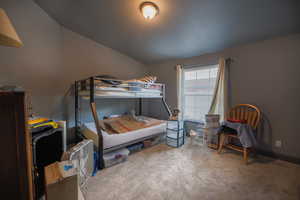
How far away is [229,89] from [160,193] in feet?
8.10

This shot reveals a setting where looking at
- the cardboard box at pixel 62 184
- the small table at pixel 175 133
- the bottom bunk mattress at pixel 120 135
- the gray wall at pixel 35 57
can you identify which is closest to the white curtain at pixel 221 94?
the small table at pixel 175 133

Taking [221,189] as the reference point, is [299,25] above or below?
above

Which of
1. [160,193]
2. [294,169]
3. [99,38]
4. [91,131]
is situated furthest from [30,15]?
[294,169]

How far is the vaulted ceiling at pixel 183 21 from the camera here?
5.45ft

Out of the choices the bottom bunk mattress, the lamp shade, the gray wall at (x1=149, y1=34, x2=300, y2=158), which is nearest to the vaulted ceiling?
the gray wall at (x1=149, y1=34, x2=300, y2=158)

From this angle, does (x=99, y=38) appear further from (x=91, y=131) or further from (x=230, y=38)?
(x=230, y=38)

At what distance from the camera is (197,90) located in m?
3.25

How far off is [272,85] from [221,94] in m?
0.83

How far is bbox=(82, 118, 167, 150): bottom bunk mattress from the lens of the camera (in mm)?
Result: 1941

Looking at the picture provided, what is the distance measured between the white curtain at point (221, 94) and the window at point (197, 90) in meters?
0.23

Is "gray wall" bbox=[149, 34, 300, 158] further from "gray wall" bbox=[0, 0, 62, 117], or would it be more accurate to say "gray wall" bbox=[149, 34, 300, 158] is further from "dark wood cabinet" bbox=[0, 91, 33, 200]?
"gray wall" bbox=[0, 0, 62, 117]

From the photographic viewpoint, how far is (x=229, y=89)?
2.67 meters

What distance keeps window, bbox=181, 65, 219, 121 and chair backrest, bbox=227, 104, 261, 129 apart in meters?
0.60

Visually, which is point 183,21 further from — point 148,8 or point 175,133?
point 175,133
